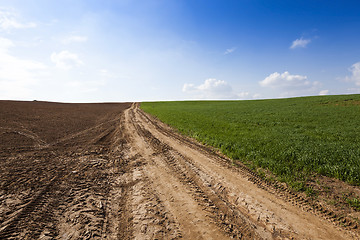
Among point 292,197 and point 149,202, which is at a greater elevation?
point 149,202

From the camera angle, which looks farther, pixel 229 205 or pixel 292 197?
pixel 292 197

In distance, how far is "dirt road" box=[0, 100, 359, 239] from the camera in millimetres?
3271

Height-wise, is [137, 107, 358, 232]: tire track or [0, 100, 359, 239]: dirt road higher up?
[0, 100, 359, 239]: dirt road

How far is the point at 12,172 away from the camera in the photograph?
5.79 m

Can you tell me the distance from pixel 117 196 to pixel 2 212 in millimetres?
2532

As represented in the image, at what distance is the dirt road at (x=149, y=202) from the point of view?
10.7ft

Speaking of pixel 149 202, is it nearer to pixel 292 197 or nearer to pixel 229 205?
pixel 229 205

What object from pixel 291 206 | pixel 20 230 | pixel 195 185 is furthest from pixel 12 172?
pixel 291 206

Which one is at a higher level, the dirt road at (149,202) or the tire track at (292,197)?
the dirt road at (149,202)

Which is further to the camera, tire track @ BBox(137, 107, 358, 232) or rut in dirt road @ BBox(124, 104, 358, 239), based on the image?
tire track @ BBox(137, 107, 358, 232)

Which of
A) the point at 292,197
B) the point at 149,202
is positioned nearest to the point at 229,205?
the point at 292,197

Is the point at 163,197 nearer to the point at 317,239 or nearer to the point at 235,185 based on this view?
the point at 235,185

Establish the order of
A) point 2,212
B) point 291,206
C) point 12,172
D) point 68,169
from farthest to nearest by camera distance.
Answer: point 68,169 < point 12,172 < point 291,206 < point 2,212

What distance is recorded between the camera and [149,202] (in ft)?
13.9
